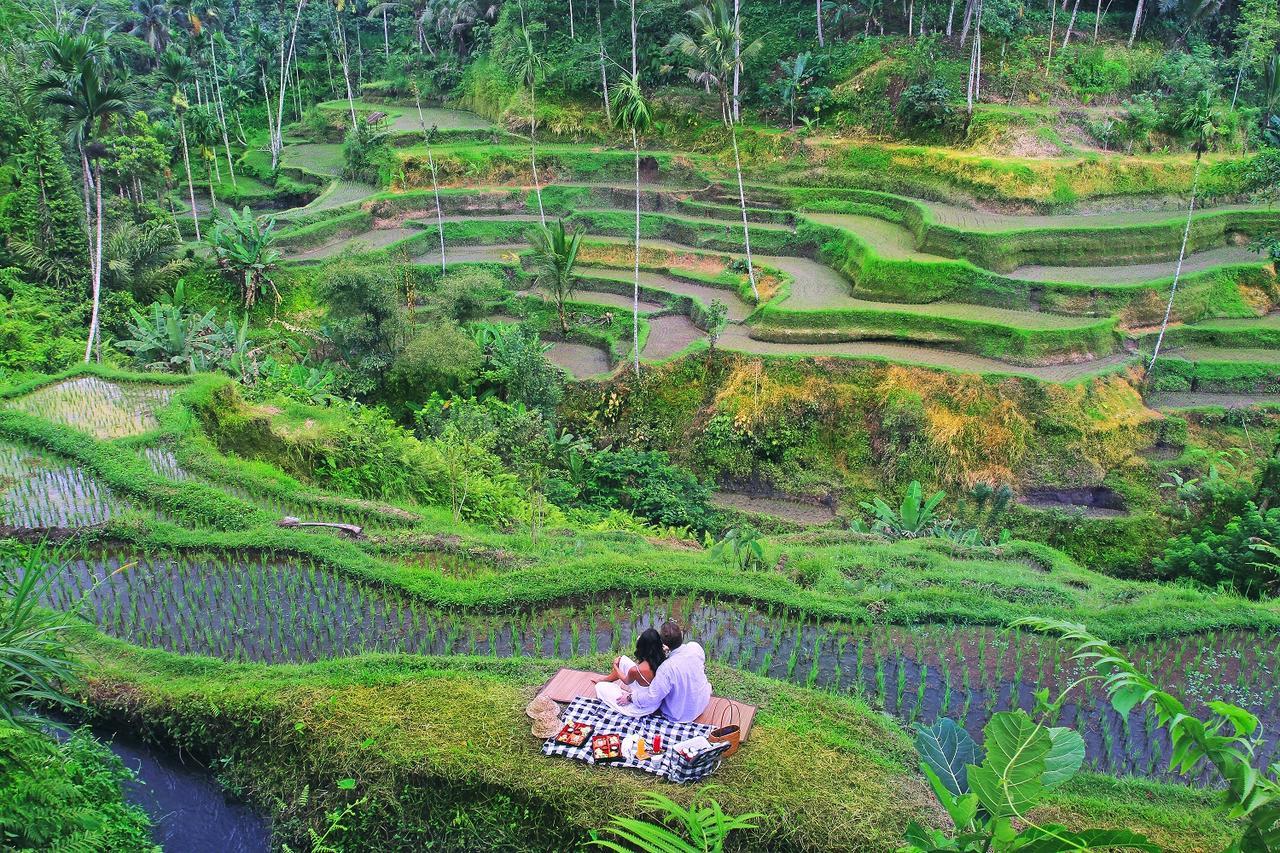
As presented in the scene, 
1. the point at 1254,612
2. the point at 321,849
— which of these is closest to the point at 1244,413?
the point at 1254,612

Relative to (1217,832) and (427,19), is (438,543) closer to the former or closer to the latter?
(1217,832)

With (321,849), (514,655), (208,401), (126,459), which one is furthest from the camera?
(208,401)

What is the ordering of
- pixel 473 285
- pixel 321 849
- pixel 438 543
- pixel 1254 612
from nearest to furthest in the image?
pixel 321 849
pixel 1254 612
pixel 438 543
pixel 473 285

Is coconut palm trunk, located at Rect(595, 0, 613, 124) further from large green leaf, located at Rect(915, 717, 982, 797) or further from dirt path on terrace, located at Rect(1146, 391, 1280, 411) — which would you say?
large green leaf, located at Rect(915, 717, 982, 797)

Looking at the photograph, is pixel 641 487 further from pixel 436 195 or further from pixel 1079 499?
pixel 436 195

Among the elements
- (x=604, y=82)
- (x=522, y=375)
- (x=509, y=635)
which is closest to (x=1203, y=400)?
(x=522, y=375)

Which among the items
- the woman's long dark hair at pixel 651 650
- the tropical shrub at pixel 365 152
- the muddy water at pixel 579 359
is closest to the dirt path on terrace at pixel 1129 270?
the muddy water at pixel 579 359

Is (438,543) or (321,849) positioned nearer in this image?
(321,849)
